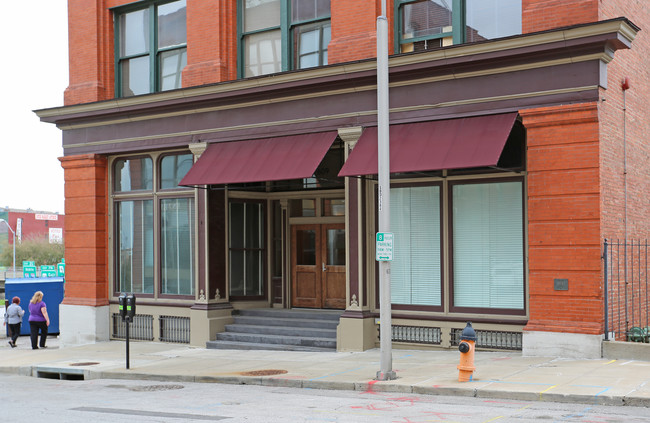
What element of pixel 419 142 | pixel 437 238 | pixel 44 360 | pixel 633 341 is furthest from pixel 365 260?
pixel 44 360

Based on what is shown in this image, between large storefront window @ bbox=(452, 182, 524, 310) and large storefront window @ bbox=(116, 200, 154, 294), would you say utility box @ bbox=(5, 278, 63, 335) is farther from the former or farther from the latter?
large storefront window @ bbox=(452, 182, 524, 310)

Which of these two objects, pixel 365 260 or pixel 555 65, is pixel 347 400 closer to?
pixel 365 260

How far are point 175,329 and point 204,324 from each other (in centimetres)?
142

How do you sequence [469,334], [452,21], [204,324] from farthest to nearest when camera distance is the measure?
[204,324] → [452,21] → [469,334]

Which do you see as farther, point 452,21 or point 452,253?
point 452,21

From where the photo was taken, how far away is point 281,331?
1780 cm

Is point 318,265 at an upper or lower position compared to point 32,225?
lower

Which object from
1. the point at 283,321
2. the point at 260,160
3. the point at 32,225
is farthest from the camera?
the point at 32,225

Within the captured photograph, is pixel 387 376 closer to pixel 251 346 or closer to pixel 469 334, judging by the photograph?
pixel 469 334

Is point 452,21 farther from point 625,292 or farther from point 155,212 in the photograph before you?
point 155,212

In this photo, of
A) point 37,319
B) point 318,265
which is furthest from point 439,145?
point 37,319

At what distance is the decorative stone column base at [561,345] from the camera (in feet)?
43.9

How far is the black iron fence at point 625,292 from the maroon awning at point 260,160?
6.12m

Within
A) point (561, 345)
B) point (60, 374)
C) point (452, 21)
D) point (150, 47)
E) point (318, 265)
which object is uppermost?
point (150, 47)
